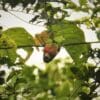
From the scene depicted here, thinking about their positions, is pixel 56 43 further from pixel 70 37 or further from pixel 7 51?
pixel 7 51

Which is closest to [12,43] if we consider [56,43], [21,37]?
[21,37]

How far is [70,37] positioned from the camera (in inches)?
44.1

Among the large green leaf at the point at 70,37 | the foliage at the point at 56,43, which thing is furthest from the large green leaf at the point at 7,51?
the large green leaf at the point at 70,37

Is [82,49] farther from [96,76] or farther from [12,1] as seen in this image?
[12,1]

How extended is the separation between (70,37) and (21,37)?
0.78ft

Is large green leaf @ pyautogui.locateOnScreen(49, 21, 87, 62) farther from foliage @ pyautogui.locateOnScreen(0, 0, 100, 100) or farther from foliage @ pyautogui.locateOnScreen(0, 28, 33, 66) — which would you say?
foliage @ pyautogui.locateOnScreen(0, 28, 33, 66)

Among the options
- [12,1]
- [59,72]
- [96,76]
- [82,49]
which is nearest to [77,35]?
[82,49]

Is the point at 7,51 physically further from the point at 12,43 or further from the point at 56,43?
the point at 56,43

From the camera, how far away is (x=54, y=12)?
4.54 ft

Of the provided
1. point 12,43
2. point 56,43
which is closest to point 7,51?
point 12,43

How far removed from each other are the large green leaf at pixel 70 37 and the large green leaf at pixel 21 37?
12cm

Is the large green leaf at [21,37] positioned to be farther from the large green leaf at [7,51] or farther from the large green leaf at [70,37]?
the large green leaf at [70,37]

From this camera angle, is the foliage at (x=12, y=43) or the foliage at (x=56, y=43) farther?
the foliage at (x=12, y=43)

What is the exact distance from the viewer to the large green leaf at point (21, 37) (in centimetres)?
115
